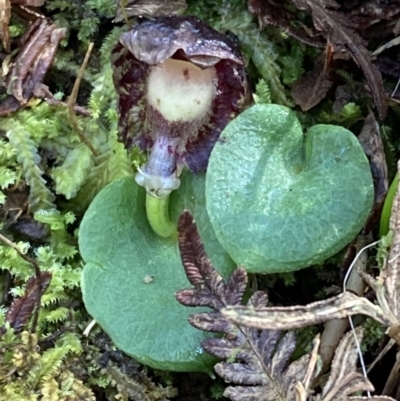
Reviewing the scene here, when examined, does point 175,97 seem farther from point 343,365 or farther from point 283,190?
point 343,365

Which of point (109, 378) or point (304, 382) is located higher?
point (304, 382)

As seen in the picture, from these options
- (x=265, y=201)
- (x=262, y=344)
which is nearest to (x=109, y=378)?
(x=262, y=344)

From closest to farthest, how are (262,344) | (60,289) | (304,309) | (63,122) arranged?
(304,309)
(262,344)
(60,289)
(63,122)

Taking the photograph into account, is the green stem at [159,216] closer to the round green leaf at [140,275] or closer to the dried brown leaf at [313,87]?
the round green leaf at [140,275]

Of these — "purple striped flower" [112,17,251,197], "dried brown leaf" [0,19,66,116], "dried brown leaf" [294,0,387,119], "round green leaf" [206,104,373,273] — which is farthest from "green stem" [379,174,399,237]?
"dried brown leaf" [0,19,66,116]

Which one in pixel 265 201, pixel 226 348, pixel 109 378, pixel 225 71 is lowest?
pixel 109 378

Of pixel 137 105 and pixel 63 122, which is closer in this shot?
pixel 137 105

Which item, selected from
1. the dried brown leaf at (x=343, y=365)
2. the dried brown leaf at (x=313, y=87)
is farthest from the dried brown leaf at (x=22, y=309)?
the dried brown leaf at (x=313, y=87)

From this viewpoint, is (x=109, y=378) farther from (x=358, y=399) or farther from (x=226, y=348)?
(x=358, y=399)
